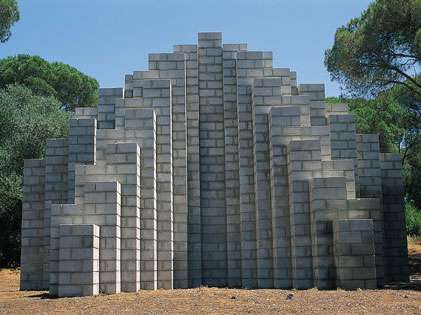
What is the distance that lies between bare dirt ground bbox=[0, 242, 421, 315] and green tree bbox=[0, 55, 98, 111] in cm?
3096

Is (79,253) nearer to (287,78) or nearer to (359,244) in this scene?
(359,244)

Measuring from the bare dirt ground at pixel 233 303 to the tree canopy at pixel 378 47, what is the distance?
1137 centimetres

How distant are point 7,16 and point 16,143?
259 inches

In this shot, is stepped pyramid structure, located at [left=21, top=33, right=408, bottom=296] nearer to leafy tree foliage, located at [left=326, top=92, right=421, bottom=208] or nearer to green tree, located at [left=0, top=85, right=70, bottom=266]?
green tree, located at [left=0, top=85, right=70, bottom=266]

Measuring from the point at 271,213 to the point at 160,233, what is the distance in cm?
307

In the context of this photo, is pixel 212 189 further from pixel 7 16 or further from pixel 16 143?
pixel 7 16

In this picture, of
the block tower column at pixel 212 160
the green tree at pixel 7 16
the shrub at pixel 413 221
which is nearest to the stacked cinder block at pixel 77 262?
the block tower column at pixel 212 160

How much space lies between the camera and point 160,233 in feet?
53.3

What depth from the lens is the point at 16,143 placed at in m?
30.2

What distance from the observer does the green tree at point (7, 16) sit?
30445mm

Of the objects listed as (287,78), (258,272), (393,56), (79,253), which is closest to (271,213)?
(258,272)

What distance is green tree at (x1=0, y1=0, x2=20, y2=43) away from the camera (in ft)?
99.9

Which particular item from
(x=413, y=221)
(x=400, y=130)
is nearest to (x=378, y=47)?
(x=400, y=130)

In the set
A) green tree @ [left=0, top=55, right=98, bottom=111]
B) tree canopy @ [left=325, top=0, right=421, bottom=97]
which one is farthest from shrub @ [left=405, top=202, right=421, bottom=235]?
green tree @ [left=0, top=55, right=98, bottom=111]
